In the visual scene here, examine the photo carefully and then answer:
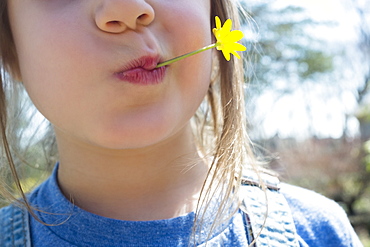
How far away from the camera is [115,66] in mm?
790

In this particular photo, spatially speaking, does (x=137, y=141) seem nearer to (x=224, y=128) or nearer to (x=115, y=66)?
(x=115, y=66)

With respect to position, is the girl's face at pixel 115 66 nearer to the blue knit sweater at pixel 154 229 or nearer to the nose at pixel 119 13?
the nose at pixel 119 13

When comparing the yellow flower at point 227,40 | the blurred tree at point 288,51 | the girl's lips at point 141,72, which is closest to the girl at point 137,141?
the girl's lips at point 141,72

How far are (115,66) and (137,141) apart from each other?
0.14 m

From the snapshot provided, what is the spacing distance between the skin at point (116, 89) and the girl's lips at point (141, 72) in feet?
0.03

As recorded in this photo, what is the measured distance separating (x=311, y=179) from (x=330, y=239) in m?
5.67

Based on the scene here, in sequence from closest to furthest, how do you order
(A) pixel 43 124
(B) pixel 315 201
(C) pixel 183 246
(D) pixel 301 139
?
(C) pixel 183 246
(B) pixel 315 201
(A) pixel 43 124
(D) pixel 301 139

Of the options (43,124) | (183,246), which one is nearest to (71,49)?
(183,246)

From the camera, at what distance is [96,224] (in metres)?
0.91

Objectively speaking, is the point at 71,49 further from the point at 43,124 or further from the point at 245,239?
the point at 43,124

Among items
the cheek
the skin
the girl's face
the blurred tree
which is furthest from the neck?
the blurred tree

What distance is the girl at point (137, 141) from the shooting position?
31.5 inches

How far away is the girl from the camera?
80 cm

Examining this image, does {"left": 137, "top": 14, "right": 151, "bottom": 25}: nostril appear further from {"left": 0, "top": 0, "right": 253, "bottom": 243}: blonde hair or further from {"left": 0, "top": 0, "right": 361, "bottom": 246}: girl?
{"left": 0, "top": 0, "right": 253, "bottom": 243}: blonde hair
